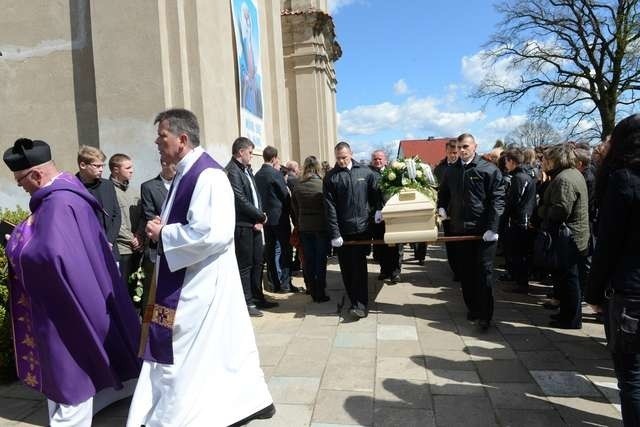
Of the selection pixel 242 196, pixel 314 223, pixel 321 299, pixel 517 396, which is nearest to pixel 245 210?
pixel 242 196

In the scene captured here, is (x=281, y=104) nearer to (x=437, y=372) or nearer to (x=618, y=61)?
(x=437, y=372)

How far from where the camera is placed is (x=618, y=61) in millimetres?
22250

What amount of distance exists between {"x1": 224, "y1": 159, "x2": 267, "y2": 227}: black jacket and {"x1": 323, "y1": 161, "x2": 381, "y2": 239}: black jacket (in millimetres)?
881

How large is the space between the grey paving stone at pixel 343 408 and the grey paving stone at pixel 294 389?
9 cm

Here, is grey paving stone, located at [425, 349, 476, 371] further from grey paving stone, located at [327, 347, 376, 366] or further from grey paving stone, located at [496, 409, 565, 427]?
grey paving stone, located at [496, 409, 565, 427]

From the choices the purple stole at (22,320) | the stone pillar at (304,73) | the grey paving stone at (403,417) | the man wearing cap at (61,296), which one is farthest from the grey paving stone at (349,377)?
the stone pillar at (304,73)

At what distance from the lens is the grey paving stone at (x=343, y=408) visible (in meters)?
3.39

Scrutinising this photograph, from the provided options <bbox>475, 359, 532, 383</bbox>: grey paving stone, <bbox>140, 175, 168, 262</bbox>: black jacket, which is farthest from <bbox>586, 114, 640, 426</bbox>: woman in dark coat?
<bbox>140, 175, 168, 262</bbox>: black jacket

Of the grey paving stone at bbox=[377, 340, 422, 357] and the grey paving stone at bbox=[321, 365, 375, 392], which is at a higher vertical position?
the grey paving stone at bbox=[377, 340, 422, 357]

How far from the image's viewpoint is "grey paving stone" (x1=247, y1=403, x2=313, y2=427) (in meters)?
3.36

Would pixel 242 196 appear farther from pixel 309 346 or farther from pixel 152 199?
pixel 309 346

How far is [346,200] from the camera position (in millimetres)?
5688

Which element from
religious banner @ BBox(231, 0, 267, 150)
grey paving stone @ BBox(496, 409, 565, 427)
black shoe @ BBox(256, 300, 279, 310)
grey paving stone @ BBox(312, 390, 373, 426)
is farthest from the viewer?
religious banner @ BBox(231, 0, 267, 150)

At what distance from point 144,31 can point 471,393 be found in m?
5.73
